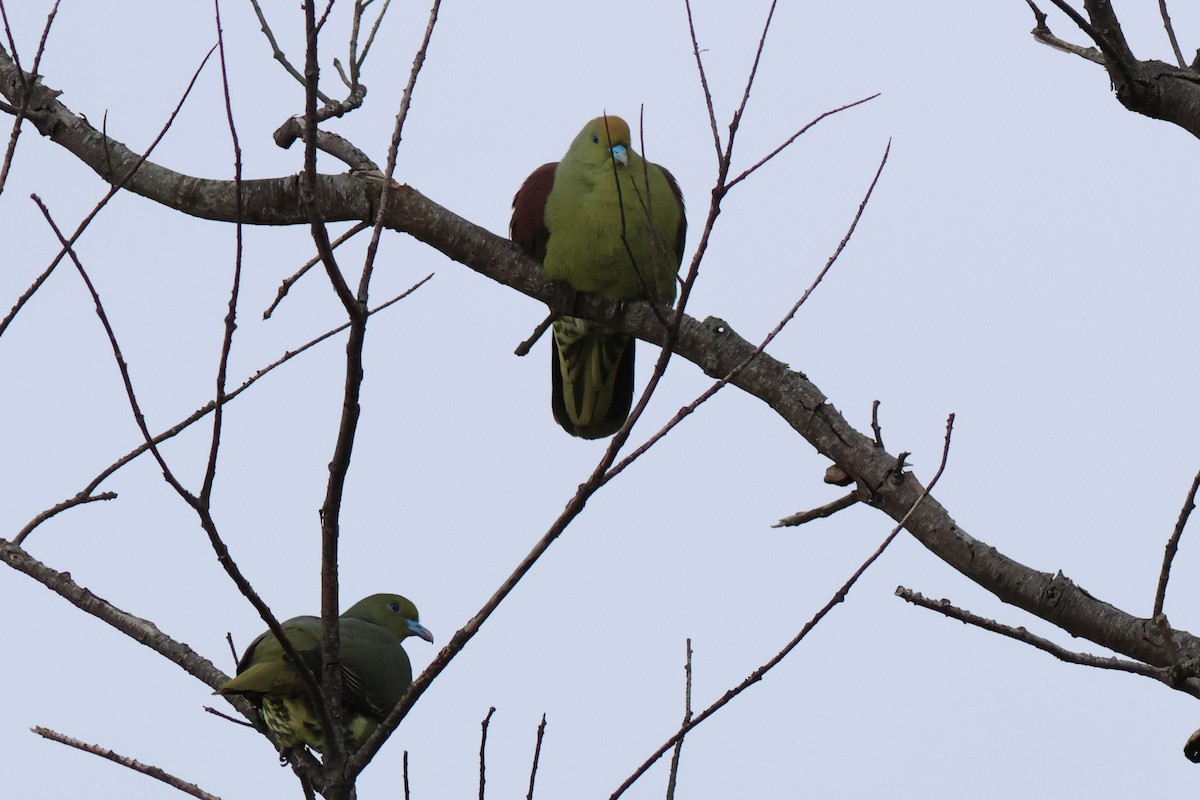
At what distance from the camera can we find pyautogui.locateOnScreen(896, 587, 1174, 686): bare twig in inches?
71.6

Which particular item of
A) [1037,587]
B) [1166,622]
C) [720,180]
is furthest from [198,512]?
[1037,587]

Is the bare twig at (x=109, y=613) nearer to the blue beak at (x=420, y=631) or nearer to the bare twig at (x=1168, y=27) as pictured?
the blue beak at (x=420, y=631)

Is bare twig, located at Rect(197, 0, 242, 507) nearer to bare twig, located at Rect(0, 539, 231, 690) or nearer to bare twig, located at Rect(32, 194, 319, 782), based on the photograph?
bare twig, located at Rect(32, 194, 319, 782)

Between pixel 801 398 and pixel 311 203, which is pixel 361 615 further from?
pixel 311 203

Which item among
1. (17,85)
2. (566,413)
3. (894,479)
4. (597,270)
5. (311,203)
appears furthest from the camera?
(566,413)

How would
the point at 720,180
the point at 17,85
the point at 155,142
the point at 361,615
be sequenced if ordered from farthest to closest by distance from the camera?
the point at 361,615 → the point at 17,85 → the point at 155,142 → the point at 720,180

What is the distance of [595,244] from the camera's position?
3.90 m

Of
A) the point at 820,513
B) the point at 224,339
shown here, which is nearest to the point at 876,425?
the point at 820,513

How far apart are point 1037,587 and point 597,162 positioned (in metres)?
2.26

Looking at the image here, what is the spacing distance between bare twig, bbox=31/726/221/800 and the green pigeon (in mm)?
2043

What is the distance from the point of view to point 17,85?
3283 millimetres

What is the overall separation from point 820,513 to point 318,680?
128 centimetres

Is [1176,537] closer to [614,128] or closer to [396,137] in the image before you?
[396,137]

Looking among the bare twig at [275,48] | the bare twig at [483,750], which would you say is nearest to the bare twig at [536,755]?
the bare twig at [483,750]
